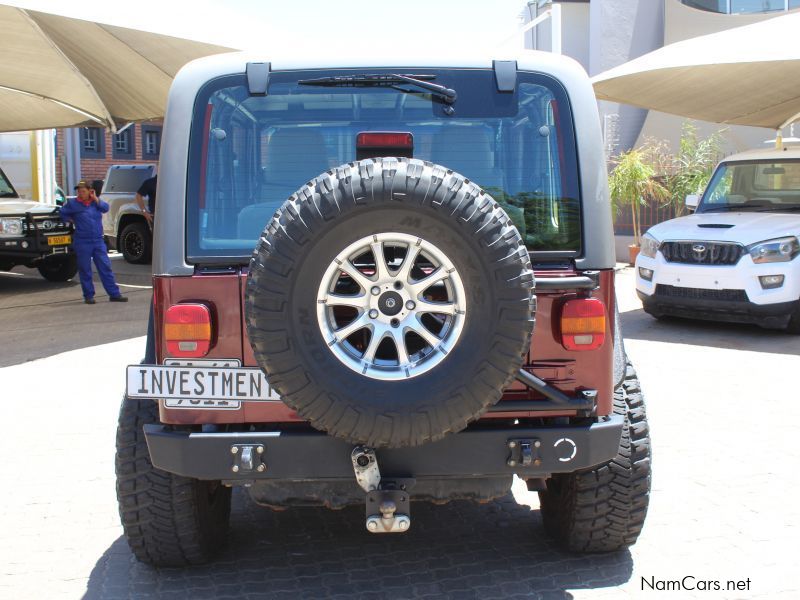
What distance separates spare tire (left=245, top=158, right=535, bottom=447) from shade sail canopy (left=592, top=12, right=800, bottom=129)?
1005 cm

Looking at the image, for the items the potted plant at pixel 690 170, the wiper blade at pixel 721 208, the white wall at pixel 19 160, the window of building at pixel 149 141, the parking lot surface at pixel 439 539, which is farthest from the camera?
the window of building at pixel 149 141

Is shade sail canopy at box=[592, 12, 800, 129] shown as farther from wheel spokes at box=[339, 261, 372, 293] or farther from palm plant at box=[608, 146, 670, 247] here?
wheel spokes at box=[339, 261, 372, 293]

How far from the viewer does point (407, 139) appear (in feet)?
11.4

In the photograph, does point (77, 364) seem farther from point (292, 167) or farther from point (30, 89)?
point (30, 89)

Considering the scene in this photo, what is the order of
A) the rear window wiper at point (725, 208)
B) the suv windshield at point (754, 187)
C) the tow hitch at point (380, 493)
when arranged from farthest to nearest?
the rear window wiper at point (725, 208), the suv windshield at point (754, 187), the tow hitch at point (380, 493)

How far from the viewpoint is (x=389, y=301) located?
9.84ft

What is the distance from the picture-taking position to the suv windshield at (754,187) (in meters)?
10.3

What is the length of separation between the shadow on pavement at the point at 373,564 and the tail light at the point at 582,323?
3.40ft

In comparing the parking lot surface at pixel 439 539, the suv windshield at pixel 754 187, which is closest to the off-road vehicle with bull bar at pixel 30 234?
the parking lot surface at pixel 439 539

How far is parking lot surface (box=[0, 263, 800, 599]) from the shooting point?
12.5 feet

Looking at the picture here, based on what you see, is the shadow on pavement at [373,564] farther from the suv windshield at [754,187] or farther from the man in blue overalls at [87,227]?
the man in blue overalls at [87,227]

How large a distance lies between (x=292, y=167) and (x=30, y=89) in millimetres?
13319

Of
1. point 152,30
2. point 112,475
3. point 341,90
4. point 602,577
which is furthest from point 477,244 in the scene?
point 152,30

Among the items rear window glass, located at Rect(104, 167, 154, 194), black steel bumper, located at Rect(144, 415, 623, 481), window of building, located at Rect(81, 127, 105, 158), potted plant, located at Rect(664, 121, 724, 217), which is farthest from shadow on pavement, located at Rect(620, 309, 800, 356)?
window of building, located at Rect(81, 127, 105, 158)
